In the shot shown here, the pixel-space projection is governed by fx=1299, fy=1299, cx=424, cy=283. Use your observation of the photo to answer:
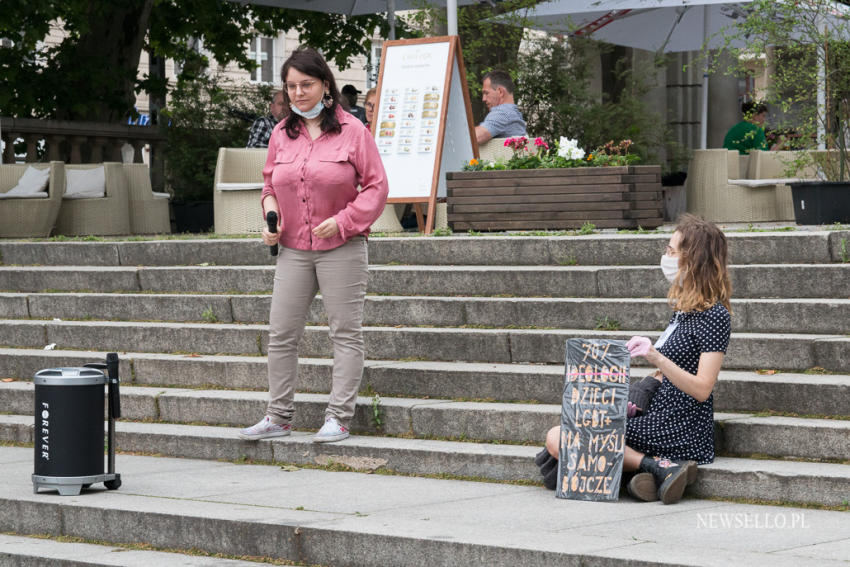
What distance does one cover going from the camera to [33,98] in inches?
665

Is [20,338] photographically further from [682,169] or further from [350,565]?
[682,169]

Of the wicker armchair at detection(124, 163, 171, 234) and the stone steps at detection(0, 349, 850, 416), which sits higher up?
the wicker armchair at detection(124, 163, 171, 234)

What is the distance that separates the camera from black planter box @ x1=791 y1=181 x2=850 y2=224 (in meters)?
9.34

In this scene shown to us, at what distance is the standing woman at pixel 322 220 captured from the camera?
6977mm

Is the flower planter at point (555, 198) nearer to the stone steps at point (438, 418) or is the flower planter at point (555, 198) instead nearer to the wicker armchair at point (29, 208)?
the stone steps at point (438, 418)

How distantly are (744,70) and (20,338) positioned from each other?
6033 millimetres

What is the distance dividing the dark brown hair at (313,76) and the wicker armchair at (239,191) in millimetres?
5178

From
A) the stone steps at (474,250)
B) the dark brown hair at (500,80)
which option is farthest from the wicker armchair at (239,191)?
the dark brown hair at (500,80)

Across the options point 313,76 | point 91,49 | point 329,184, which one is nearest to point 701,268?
point 329,184

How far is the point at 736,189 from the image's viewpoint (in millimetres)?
13195

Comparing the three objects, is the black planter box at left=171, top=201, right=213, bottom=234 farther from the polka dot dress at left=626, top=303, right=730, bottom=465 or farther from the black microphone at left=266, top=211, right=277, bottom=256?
the polka dot dress at left=626, top=303, right=730, bottom=465

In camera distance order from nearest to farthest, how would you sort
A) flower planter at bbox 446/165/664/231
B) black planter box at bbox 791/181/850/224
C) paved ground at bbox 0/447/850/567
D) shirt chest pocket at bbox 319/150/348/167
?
paved ground at bbox 0/447/850/567 < shirt chest pocket at bbox 319/150/348/167 < black planter box at bbox 791/181/850/224 < flower planter at bbox 446/165/664/231

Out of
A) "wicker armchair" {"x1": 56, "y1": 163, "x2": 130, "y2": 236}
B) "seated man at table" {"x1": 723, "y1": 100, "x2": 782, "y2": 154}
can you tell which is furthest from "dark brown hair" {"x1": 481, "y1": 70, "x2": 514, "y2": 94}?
"wicker armchair" {"x1": 56, "y1": 163, "x2": 130, "y2": 236}

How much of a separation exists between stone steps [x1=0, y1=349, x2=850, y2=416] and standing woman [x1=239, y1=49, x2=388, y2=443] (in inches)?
24.9
